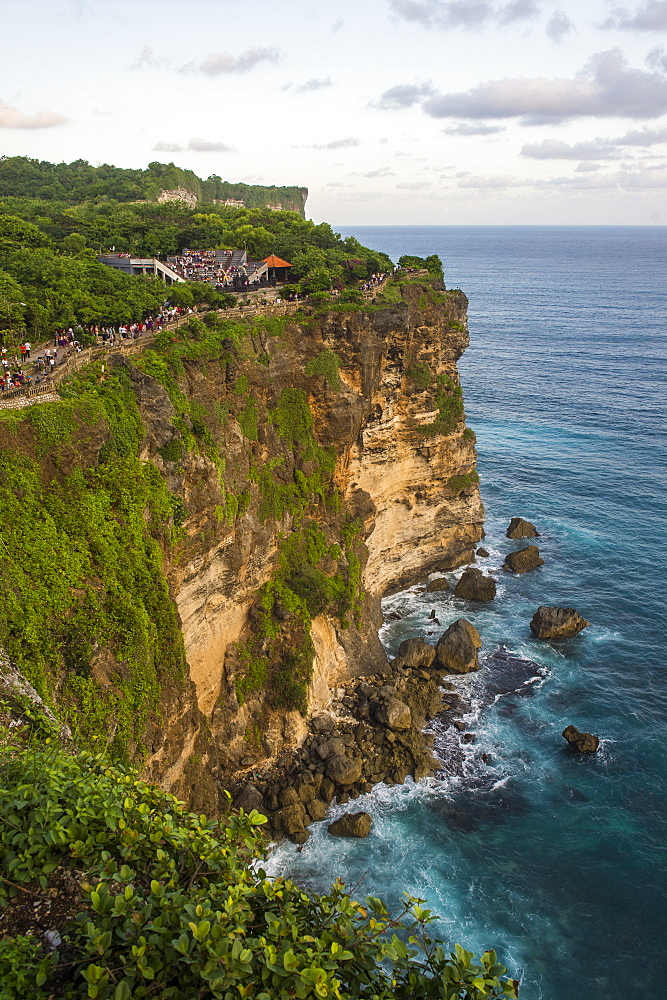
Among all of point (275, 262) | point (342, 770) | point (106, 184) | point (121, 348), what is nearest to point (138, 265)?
point (275, 262)

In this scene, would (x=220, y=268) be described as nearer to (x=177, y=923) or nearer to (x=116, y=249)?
(x=116, y=249)

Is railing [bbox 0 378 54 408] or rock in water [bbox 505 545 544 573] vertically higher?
railing [bbox 0 378 54 408]

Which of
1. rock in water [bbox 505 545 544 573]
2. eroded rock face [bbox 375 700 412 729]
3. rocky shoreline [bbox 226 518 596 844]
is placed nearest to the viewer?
rocky shoreline [bbox 226 518 596 844]

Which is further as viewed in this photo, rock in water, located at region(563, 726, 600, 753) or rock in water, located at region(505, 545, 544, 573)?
rock in water, located at region(505, 545, 544, 573)

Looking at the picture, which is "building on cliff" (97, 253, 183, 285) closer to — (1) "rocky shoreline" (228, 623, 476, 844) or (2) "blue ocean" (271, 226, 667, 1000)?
(2) "blue ocean" (271, 226, 667, 1000)

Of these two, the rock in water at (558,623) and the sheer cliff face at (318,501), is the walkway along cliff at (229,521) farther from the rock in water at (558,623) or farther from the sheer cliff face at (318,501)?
the rock in water at (558,623)

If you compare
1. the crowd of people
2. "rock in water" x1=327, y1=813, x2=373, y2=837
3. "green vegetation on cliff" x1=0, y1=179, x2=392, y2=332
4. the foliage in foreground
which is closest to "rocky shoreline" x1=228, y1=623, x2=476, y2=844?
"rock in water" x1=327, y1=813, x2=373, y2=837

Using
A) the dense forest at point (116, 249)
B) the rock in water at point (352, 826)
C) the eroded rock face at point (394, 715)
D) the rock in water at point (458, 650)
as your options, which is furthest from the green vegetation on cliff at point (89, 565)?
the rock in water at point (458, 650)

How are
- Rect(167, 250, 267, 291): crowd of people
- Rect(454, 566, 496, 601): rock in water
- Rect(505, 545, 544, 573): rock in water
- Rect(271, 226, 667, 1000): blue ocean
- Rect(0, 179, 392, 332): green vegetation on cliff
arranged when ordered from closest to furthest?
Rect(271, 226, 667, 1000): blue ocean < Rect(0, 179, 392, 332): green vegetation on cliff < Rect(454, 566, 496, 601): rock in water < Rect(167, 250, 267, 291): crowd of people < Rect(505, 545, 544, 573): rock in water

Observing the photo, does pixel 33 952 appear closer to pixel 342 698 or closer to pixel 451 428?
pixel 342 698
